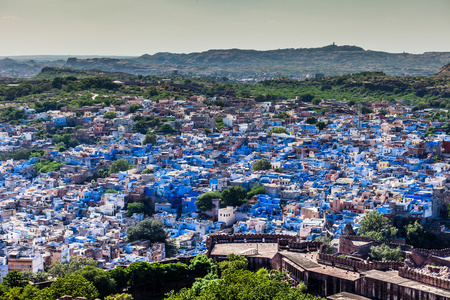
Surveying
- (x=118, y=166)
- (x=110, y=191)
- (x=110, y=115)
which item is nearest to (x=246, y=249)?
(x=110, y=191)

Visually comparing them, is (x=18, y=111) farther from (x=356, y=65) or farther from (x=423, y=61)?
(x=423, y=61)

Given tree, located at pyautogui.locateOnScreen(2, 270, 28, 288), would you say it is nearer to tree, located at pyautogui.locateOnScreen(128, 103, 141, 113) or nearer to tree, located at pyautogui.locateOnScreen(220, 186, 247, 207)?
tree, located at pyautogui.locateOnScreen(220, 186, 247, 207)

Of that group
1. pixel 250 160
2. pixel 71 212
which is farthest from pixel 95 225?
pixel 250 160

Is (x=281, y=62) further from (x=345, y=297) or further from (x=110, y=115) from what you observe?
(x=345, y=297)

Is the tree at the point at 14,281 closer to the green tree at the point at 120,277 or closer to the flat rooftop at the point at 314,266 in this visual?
the green tree at the point at 120,277

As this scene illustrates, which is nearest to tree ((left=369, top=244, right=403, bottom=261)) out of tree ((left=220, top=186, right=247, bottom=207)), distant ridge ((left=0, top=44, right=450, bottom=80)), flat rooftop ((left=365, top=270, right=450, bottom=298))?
flat rooftop ((left=365, top=270, right=450, bottom=298))

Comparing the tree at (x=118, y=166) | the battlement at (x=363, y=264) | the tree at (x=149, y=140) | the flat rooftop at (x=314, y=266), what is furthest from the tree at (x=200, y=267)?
the tree at (x=149, y=140)
